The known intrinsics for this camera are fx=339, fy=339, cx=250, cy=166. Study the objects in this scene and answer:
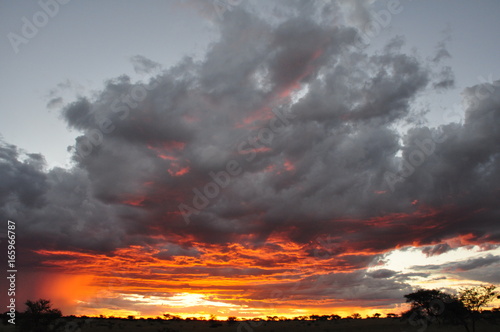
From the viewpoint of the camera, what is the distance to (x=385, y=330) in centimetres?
8712

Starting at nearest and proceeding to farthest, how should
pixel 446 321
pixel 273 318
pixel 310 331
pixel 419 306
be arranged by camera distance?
pixel 446 321
pixel 419 306
pixel 310 331
pixel 273 318

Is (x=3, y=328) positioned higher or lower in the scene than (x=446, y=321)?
higher

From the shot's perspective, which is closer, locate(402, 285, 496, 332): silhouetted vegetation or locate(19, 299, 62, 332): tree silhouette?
locate(19, 299, 62, 332): tree silhouette

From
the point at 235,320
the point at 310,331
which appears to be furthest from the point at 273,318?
the point at 310,331

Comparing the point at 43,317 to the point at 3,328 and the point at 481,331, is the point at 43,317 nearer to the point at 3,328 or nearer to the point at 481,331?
the point at 3,328

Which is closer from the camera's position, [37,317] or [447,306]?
[37,317]

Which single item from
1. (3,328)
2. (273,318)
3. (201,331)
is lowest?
(273,318)

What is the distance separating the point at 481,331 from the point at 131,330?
78.5 meters

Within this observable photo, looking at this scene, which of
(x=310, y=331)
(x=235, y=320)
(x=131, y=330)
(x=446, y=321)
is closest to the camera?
(x=446, y=321)

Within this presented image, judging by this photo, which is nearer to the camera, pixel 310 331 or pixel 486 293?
pixel 486 293

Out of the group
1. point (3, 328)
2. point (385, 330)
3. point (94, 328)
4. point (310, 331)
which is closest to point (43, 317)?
point (3, 328)

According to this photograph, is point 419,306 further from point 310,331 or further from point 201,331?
point 201,331

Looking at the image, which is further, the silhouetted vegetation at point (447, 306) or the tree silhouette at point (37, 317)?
the silhouetted vegetation at point (447, 306)

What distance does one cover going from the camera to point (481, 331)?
74.2m
